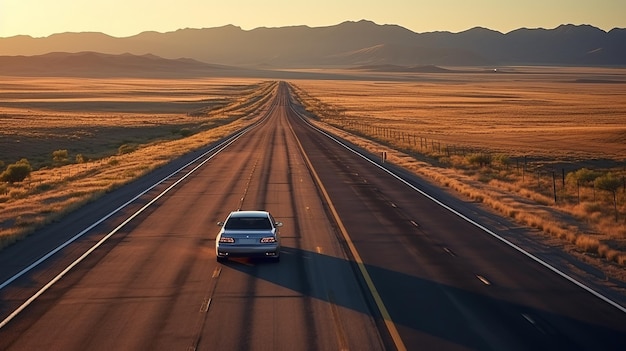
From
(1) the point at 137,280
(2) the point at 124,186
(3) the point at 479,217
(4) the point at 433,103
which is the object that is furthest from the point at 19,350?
(4) the point at 433,103

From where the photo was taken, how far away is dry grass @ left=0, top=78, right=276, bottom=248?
32.9 m

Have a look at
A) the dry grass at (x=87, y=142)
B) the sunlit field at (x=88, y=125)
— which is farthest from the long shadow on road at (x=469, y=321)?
the sunlit field at (x=88, y=125)

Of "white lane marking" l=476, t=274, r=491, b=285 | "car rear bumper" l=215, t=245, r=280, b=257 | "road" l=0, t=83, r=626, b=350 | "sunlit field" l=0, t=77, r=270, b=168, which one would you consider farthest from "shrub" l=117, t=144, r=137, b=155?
"white lane marking" l=476, t=274, r=491, b=285

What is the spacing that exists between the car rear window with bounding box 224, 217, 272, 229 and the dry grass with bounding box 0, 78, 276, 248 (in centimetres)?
718

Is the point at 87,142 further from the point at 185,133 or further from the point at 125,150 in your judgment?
the point at 125,150

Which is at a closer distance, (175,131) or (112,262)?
(112,262)

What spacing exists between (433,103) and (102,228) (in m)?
133

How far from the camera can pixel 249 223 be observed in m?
21.2

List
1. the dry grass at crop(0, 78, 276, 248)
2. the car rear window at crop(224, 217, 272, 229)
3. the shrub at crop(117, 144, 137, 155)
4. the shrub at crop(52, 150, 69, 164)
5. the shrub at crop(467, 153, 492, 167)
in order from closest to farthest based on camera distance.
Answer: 1. the car rear window at crop(224, 217, 272, 229)
2. the dry grass at crop(0, 78, 276, 248)
3. the shrub at crop(467, 153, 492, 167)
4. the shrub at crop(52, 150, 69, 164)
5. the shrub at crop(117, 144, 137, 155)

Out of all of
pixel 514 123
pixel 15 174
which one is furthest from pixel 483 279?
pixel 514 123

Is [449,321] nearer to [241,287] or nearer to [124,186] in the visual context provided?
[241,287]

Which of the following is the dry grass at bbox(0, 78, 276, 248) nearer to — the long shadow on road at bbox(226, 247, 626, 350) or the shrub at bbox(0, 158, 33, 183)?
the shrub at bbox(0, 158, 33, 183)

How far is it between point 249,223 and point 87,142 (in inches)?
2535

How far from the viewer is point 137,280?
18938 mm
